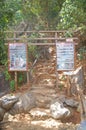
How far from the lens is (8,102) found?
420 inches

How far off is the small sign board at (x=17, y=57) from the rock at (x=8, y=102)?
132 cm

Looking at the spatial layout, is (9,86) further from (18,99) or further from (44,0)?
(44,0)

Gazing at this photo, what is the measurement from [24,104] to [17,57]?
1.95 meters

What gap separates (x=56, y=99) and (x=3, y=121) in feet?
6.74

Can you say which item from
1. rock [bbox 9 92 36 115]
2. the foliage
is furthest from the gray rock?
the foliage

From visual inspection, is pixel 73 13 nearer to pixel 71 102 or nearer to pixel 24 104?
pixel 71 102

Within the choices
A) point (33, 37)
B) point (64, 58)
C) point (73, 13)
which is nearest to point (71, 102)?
point (64, 58)

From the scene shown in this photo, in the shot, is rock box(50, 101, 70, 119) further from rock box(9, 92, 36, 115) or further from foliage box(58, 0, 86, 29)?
foliage box(58, 0, 86, 29)

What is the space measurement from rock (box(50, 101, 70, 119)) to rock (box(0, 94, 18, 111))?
4.51ft

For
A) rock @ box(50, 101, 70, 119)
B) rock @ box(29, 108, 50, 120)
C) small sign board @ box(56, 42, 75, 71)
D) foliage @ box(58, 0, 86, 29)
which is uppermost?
foliage @ box(58, 0, 86, 29)

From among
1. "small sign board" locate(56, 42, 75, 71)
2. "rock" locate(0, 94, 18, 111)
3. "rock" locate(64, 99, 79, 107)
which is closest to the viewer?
A: "rock" locate(64, 99, 79, 107)

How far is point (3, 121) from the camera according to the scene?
10.1m

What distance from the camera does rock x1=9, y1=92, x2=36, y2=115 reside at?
10688 millimetres

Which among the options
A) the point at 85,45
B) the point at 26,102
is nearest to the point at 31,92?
the point at 26,102
